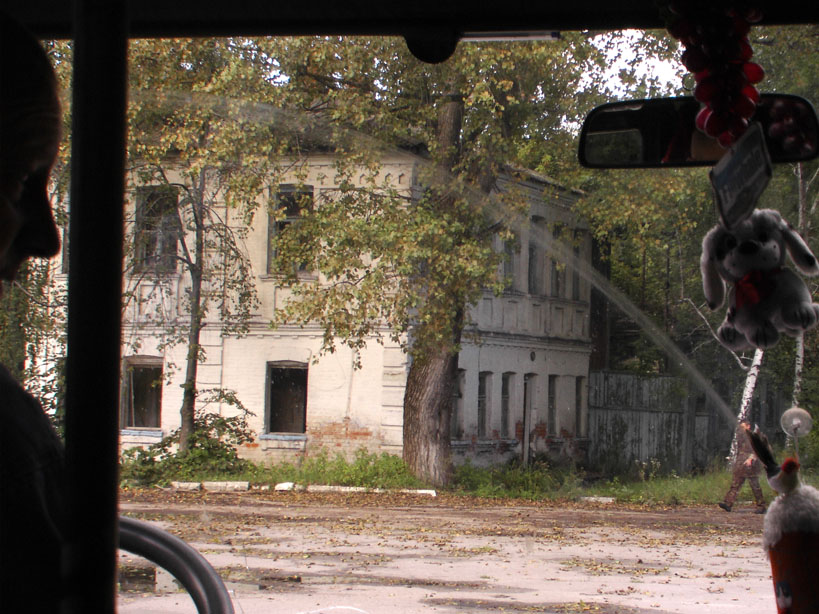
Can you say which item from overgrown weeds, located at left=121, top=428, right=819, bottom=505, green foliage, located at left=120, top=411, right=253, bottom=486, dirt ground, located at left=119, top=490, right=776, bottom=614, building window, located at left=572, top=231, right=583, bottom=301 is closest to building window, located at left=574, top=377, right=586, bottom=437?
building window, located at left=572, top=231, right=583, bottom=301

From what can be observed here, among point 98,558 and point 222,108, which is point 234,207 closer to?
point 222,108

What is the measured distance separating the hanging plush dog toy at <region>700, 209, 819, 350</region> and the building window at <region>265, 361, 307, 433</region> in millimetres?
15202

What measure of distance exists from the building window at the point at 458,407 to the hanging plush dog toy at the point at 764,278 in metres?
16.3

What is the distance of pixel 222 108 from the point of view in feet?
47.2

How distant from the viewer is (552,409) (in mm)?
20625

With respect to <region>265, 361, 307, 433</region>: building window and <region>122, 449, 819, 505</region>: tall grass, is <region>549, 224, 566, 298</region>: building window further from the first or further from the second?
<region>265, 361, 307, 433</region>: building window

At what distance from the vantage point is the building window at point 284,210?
1469 cm

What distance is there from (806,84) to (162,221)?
353 inches

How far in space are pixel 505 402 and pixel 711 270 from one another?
1809 cm

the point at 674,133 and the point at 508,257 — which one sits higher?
the point at 508,257

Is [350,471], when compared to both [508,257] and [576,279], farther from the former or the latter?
[576,279]

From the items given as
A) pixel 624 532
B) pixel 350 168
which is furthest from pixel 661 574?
pixel 350 168

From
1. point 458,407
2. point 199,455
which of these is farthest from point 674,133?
point 458,407

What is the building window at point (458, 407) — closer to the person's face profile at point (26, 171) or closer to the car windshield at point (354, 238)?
the car windshield at point (354, 238)
